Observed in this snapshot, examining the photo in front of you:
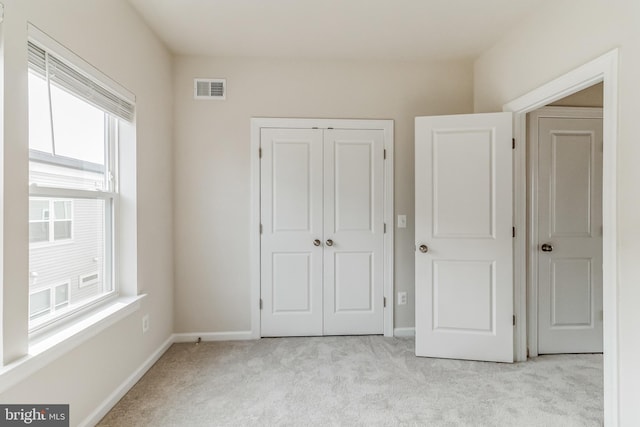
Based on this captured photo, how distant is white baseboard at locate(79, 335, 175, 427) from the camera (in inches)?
65.1

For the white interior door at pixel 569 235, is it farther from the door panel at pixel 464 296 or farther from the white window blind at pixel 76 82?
the white window blind at pixel 76 82

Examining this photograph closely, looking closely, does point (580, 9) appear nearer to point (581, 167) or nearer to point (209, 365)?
point (581, 167)

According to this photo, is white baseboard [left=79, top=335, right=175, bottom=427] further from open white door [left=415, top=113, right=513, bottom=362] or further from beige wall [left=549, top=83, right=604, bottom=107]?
beige wall [left=549, top=83, right=604, bottom=107]

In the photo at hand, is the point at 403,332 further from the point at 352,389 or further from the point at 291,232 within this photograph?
the point at 291,232

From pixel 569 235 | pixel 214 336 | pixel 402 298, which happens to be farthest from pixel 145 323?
pixel 569 235

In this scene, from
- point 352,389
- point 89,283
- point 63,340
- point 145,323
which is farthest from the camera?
point 145,323

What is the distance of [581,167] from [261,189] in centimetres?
278

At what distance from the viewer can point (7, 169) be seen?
46.8 inches

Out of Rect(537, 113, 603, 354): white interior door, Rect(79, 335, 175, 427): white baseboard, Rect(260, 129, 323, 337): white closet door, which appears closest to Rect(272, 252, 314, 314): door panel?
Rect(260, 129, 323, 337): white closet door

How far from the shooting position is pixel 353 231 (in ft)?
9.39

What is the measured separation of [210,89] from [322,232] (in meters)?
1.70

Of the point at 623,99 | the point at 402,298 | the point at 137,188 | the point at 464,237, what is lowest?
the point at 402,298

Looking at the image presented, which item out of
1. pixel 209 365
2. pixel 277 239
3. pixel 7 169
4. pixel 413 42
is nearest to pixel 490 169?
pixel 413 42

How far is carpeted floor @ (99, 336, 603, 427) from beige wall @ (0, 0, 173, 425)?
0.30 meters
